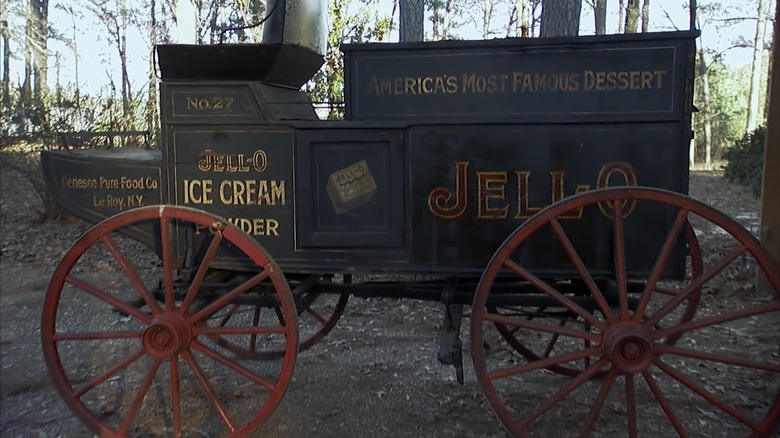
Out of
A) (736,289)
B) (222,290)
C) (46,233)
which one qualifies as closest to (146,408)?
(222,290)

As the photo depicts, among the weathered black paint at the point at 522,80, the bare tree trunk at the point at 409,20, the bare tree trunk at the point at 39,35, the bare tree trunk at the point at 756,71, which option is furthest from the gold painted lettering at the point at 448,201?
the bare tree trunk at the point at 756,71

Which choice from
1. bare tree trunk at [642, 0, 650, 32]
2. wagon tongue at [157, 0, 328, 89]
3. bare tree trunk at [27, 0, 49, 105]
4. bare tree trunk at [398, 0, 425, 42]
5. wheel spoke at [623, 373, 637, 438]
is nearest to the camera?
wheel spoke at [623, 373, 637, 438]

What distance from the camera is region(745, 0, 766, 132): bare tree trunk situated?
2000 cm

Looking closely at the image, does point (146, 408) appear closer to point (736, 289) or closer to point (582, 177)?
point (582, 177)

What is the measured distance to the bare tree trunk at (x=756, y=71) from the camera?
20.0 metres

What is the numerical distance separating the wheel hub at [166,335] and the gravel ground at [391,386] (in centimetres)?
67

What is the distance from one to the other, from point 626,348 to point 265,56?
1.92 metres

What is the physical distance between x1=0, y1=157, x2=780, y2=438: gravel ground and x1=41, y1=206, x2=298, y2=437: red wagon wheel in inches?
6.8

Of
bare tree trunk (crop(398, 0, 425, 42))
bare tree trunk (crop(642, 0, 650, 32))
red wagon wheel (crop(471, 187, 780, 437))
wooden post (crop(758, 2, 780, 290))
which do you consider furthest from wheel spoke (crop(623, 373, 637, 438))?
bare tree trunk (crop(642, 0, 650, 32))

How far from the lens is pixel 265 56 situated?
3090 millimetres

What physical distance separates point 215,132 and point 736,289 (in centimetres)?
461

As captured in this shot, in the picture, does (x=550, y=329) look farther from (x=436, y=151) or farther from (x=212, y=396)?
(x=212, y=396)

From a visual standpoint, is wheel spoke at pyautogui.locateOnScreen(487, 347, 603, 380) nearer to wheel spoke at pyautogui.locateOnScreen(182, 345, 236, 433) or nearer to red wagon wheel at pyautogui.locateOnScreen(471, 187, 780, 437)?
red wagon wheel at pyautogui.locateOnScreen(471, 187, 780, 437)

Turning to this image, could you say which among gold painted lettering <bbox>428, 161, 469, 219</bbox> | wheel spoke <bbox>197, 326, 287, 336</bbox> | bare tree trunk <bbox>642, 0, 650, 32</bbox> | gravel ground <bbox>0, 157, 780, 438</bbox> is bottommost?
gravel ground <bbox>0, 157, 780, 438</bbox>
